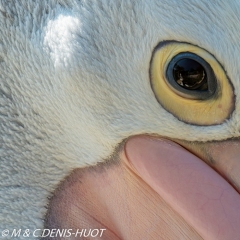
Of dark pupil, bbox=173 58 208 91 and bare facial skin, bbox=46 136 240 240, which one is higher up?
dark pupil, bbox=173 58 208 91

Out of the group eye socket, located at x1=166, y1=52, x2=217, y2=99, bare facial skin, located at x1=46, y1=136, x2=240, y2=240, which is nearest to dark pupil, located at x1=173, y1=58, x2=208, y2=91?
eye socket, located at x1=166, y1=52, x2=217, y2=99

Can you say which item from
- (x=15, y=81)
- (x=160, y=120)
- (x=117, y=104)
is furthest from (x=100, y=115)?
(x=15, y=81)

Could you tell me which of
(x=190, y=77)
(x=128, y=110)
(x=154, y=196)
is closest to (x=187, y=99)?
(x=190, y=77)

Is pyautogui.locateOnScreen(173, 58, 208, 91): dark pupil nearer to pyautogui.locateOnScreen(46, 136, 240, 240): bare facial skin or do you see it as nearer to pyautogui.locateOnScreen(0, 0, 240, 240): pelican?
pyautogui.locateOnScreen(0, 0, 240, 240): pelican

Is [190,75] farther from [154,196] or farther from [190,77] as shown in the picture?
[154,196]

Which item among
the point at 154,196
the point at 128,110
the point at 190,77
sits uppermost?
the point at 190,77

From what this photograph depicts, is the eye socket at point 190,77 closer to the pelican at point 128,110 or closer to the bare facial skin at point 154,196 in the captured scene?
the pelican at point 128,110

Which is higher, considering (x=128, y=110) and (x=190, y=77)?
(x=190, y=77)

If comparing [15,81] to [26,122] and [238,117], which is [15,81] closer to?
[26,122]
